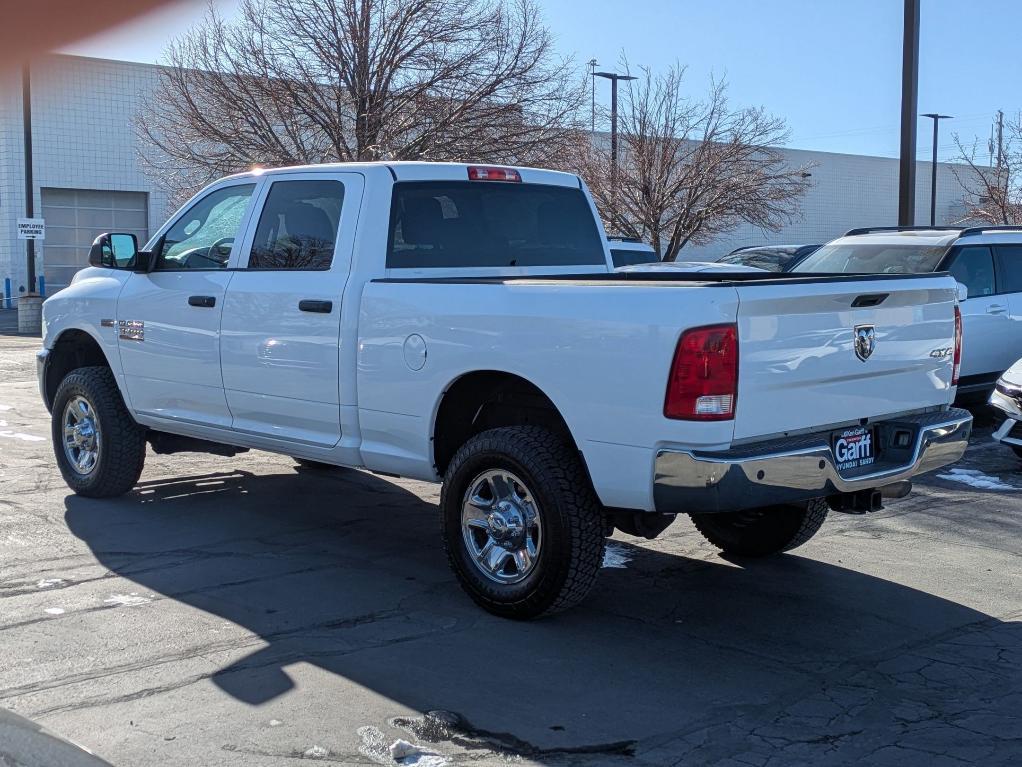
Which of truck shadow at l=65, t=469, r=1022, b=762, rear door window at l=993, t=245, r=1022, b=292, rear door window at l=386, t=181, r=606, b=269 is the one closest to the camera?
truck shadow at l=65, t=469, r=1022, b=762

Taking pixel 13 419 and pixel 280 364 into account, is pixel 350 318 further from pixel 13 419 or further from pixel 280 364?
pixel 13 419

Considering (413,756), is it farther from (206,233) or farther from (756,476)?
(206,233)

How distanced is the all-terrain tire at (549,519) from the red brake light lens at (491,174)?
187 cm

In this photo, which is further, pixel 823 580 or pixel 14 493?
pixel 14 493

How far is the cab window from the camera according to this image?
22.9 feet

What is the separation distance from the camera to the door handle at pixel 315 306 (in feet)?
19.8

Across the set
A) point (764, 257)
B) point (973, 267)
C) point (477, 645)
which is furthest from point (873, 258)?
point (764, 257)

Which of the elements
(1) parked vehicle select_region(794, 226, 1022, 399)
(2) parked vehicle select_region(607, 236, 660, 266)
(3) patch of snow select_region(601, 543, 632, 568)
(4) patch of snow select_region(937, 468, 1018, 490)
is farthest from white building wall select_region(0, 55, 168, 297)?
(3) patch of snow select_region(601, 543, 632, 568)

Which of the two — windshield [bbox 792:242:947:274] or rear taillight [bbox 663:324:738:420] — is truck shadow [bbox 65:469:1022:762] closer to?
rear taillight [bbox 663:324:738:420]

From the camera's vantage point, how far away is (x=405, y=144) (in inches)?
805

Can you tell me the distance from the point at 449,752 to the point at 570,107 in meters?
18.0

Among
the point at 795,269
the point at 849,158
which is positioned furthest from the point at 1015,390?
the point at 849,158

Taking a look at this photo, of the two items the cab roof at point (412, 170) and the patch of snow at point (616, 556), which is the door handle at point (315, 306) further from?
the patch of snow at point (616, 556)

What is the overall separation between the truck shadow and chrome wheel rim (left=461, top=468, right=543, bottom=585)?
241mm
